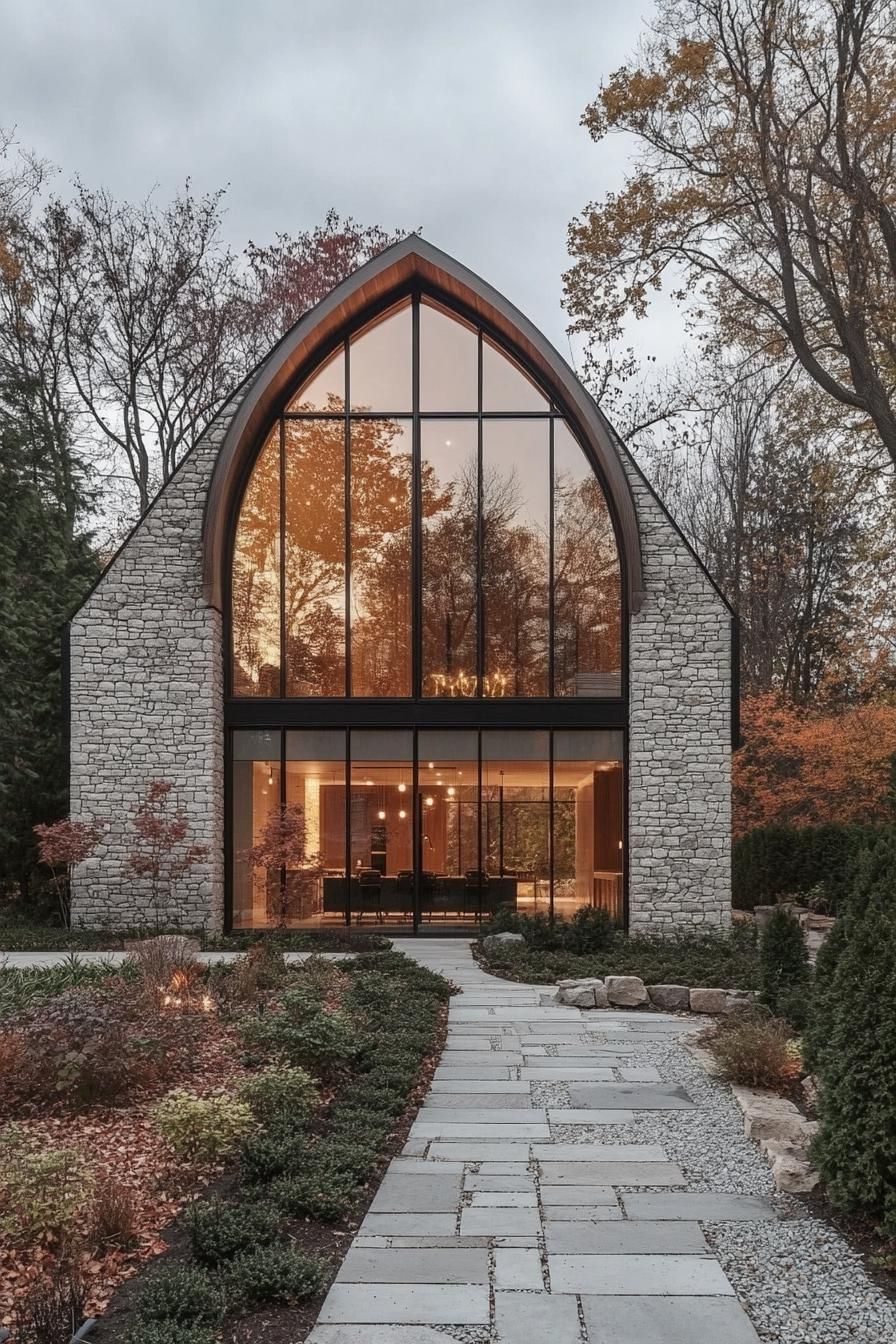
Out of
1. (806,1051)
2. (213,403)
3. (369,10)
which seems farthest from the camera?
(213,403)

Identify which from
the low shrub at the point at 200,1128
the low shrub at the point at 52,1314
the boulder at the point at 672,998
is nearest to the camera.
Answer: the low shrub at the point at 52,1314

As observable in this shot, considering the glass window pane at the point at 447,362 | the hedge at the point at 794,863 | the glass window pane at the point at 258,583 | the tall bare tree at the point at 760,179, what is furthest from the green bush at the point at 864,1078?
the hedge at the point at 794,863

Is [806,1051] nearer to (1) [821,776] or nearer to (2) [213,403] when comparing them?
(1) [821,776]

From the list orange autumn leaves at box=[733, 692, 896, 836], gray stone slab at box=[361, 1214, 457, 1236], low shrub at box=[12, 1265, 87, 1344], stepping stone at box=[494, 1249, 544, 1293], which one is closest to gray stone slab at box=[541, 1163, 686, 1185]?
gray stone slab at box=[361, 1214, 457, 1236]

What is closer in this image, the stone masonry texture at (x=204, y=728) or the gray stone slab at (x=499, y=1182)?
the gray stone slab at (x=499, y=1182)

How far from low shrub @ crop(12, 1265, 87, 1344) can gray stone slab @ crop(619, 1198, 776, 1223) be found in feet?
7.97

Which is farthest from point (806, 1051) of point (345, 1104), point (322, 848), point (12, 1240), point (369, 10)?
point (369, 10)

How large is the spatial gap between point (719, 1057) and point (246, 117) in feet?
66.9

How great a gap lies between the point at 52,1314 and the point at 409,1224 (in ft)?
5.59

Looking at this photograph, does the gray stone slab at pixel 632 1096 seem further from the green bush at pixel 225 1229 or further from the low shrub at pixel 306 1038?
the green bush at pixel 225 1229

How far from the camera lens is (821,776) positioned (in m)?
19.9

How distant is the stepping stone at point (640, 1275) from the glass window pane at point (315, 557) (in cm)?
1150

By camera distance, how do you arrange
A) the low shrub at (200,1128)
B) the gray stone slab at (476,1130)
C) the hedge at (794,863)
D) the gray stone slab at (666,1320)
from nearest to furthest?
1. the gray stone slab at (666,1320)
2. the low shrub at (200,1128)
3. the gray stone slab at (476,1130)
4. the hedge at (794,863)

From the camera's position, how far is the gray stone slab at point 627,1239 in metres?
4.46
